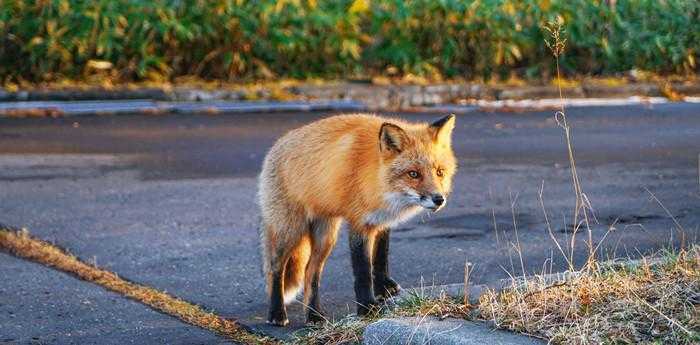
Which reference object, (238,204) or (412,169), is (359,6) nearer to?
(238,204)

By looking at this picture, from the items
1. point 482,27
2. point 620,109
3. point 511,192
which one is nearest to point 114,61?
point 482,27

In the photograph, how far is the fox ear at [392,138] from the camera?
571 cm

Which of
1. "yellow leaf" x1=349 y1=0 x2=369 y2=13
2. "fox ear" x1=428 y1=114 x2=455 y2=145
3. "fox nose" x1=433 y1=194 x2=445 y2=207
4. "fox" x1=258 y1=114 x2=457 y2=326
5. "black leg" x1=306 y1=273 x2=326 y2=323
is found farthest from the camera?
"yellow leaf" x1=349 y1=0 x2=369 y2=13

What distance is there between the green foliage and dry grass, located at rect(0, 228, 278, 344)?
7.51 m

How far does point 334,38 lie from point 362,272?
10.2 metres

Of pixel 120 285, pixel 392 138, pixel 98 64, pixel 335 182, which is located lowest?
pixel 98 64

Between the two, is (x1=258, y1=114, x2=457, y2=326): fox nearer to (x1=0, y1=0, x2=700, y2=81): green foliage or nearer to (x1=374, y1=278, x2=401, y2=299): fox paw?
(x1=374, y1=278, x2=401, y2=299): fox paw

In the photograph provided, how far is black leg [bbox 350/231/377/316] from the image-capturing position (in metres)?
5.81

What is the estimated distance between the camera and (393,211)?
5.80 meters

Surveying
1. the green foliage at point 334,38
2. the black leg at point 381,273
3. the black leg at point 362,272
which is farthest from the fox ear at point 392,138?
the green foliage at point 334,38

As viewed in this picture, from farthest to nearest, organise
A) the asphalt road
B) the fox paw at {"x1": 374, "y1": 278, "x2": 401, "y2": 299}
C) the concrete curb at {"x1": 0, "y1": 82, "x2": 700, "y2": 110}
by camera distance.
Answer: the concrete curb at {"x1": 0, "y1": 82, "x2": 700, "y2": 110}, the asphalt road, the fox paw at {"x1": 374, "y1": 278, "x2": 401, "y2": 299}

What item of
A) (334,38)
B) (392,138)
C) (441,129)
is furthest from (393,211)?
(334,38)

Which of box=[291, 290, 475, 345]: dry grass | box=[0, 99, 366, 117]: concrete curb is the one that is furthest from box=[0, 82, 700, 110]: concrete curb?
box=[291, 290, 475, 345]: dry grass

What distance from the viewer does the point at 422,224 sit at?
8.34 meters
